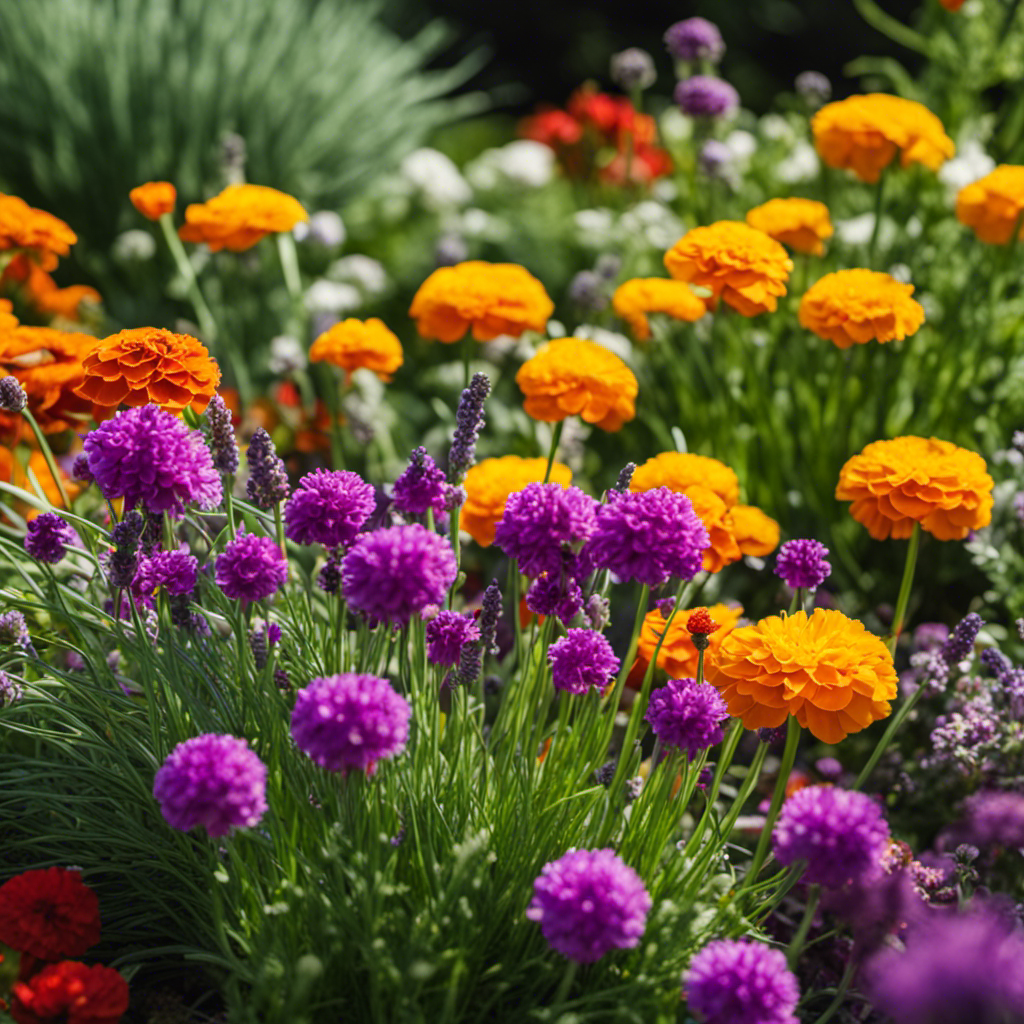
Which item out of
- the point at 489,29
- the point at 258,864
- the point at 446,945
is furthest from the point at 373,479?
the point at 489,29

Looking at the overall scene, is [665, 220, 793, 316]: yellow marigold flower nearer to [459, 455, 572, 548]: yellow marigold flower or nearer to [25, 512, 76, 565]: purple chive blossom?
[459, 455, 572, 548]: yellow marigold flower

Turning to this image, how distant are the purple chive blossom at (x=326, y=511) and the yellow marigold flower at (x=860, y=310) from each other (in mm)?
1246

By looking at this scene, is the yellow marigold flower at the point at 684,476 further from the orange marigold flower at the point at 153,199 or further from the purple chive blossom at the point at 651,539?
the orange marigold flower at the point at 153,199

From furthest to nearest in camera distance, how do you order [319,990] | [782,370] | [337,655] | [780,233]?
[782,370]
[780,233]
[337,655]
[319,990]

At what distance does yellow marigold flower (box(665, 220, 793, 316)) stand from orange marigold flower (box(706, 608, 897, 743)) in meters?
0.88

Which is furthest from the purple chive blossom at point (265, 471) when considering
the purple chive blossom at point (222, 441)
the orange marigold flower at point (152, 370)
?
the orange marigold flower at point (152, 370)

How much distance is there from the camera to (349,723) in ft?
4.10

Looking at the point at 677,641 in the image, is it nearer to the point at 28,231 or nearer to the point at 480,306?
the point at 480,306

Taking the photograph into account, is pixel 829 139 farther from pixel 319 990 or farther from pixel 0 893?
pixel 0 893

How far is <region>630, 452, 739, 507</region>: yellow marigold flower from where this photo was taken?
2053mm

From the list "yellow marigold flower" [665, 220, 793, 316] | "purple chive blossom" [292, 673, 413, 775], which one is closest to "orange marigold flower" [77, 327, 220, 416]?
"purple chive blossom" [292, 673, 413, 775]

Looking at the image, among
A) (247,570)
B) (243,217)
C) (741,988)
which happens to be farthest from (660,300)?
(741,988)

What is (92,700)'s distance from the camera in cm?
177

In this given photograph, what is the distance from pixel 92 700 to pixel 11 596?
0.28 m
